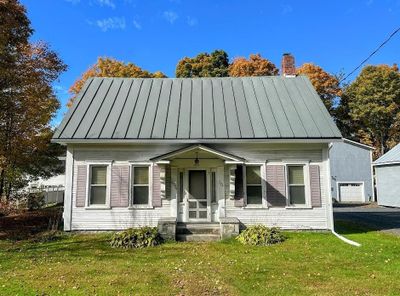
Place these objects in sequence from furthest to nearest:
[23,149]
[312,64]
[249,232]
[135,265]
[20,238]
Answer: [312,64], [23,149], [20,238], [249,232], [135,265]

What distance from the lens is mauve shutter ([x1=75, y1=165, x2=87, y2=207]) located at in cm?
1227

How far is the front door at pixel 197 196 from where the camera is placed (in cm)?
1241

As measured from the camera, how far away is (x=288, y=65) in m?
16.8

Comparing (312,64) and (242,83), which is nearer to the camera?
(242,83)

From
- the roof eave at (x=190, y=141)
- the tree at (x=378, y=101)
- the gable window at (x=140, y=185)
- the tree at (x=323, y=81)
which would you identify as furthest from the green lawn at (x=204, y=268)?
the tree at (x=323, y=81)

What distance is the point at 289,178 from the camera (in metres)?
12.5

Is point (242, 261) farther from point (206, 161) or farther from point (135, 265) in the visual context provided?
point (206, 161)

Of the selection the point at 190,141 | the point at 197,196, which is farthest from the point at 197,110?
the point at 197,196

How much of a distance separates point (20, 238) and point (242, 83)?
1127 cm

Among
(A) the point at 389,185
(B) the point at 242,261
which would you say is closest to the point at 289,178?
(B) the point at 242,261

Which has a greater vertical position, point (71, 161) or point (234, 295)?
point (71, 161)

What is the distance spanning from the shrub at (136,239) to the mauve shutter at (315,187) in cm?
573

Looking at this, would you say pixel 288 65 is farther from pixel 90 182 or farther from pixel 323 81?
pixel 323 81

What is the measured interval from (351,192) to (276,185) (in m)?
20.7
